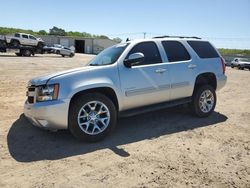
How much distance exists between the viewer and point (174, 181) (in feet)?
12.8

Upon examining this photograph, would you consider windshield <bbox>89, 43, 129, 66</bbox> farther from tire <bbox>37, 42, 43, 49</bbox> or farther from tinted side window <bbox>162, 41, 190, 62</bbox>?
tire <bbox>37, 42, 43, 49</bbox>

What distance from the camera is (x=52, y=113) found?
4961 mm

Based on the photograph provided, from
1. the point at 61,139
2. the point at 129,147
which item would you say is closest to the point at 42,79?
the point at 61,139

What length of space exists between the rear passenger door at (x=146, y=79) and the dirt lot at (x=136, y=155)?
A: 65cm

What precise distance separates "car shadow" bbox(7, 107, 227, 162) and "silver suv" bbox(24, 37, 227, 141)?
26 cm

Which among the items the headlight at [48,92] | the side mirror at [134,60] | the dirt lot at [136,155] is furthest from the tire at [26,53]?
the headlight at [48,92]

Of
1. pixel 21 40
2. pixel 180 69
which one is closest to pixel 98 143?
pixel 180 69

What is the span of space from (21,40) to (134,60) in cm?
3242

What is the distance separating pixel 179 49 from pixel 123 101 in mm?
2045

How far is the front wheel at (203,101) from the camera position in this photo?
22.7 ft

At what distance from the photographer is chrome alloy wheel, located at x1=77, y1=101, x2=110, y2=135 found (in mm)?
5234

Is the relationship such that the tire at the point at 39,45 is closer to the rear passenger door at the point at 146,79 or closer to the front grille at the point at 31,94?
the rear passenger door at the point at 146,79

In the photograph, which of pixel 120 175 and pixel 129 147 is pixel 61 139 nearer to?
pixel 129 147

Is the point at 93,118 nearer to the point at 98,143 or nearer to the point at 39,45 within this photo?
the point at 98,143
